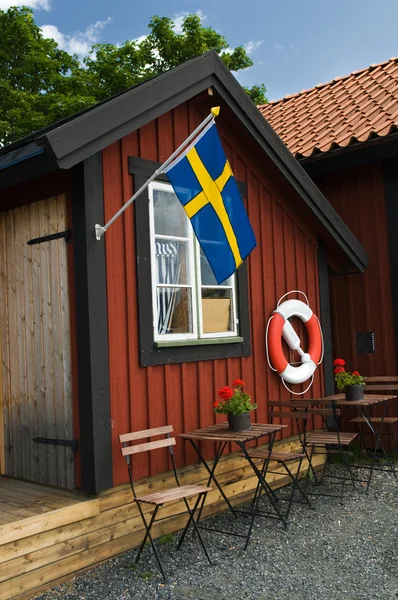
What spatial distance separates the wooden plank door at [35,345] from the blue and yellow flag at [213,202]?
38.2 inches

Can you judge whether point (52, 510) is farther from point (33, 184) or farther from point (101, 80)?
point (101, 80)

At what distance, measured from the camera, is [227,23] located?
841 inches

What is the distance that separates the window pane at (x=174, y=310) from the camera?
212 inches

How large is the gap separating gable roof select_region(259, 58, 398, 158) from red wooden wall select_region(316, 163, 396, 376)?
0.50 m

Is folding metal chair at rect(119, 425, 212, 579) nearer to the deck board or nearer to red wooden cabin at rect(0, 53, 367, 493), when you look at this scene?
red wooden cabin at rect(0, 53, 367, 493)

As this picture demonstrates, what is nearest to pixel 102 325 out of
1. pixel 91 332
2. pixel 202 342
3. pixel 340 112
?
pixel 91 332

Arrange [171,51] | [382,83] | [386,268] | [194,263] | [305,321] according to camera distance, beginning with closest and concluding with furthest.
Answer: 1. [194,263]
2. [305,321]
3. [386,268]
4. [382,83]
5. [171,51]

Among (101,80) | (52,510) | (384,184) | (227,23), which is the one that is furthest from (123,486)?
(227,23)

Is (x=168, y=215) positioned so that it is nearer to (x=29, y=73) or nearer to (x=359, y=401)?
(x=359, y=401)

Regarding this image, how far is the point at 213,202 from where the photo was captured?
512 cm

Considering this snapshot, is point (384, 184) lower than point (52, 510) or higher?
higher

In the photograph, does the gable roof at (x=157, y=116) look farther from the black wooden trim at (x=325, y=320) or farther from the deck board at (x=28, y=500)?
the deck board at (x=28, y=500)

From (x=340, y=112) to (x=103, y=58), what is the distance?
1335cm

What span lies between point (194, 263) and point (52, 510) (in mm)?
2433
